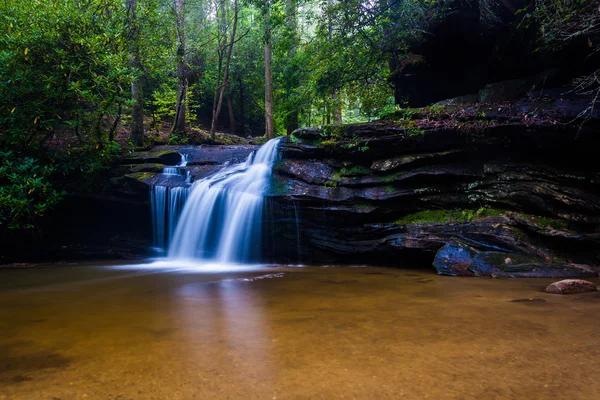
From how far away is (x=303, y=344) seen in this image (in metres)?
2.61

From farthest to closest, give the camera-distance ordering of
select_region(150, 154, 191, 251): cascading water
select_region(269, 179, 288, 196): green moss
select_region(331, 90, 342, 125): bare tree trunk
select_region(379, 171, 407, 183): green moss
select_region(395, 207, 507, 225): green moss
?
1. select_region(331, 90, 342, 125): bare tree trunk
2. select_region(150, 154, 191, 251): cascading water
3. select_region(269, 179, 288, 196): green moss
4. select_region(379, 171, 407, 183): green moss
5. select_region(395, 207, 507, 225): green moss

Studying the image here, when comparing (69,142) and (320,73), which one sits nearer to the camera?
(69,142)

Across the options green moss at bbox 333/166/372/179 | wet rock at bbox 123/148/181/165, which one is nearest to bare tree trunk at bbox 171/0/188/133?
wet rock at bbox 123/148/181/165

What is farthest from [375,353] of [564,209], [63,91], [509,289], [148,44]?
[148,44]

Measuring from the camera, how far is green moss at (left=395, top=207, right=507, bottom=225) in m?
7.11

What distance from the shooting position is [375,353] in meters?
2.40

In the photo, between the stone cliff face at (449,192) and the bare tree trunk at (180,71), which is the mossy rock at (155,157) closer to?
the stone cliff face at (449,192)

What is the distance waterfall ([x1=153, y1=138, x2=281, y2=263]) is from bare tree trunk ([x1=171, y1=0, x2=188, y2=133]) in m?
6.05

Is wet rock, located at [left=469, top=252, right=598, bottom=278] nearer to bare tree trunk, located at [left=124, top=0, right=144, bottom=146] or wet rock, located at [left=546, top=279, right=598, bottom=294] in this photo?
wet rock, located at [left=546, top=279, right=598, bottom=294]

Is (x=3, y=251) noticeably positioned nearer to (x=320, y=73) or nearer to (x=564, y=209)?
(x=320, y=73)

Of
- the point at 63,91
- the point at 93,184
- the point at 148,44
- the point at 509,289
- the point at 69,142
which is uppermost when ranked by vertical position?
the point at 148,44

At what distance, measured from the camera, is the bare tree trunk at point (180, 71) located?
14.8m

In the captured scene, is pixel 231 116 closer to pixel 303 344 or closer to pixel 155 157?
pixel 155 157

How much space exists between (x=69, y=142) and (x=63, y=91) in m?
1.87
